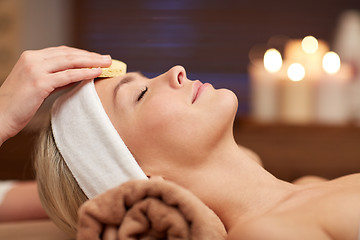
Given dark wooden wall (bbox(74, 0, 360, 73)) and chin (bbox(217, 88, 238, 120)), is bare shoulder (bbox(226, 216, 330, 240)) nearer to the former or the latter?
chin (bbox(217, 88, 238, 120))

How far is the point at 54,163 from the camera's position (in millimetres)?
1300

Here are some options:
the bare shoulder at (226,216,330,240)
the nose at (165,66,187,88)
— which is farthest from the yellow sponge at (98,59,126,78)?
the bare shoulder at (226,216,330,240)

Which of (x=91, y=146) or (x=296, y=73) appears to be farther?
(x=296, y=73)

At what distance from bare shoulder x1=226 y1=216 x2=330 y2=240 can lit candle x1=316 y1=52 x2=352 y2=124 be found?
63.2 inches

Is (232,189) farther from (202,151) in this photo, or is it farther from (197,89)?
(197,89)

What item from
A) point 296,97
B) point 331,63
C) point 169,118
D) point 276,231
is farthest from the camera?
point 296,97

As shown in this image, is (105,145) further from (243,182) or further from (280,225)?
(280,225)

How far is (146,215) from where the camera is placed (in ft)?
3.42

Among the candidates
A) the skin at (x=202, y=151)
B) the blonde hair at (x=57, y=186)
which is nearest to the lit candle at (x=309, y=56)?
the skin at (x=202, y=151)

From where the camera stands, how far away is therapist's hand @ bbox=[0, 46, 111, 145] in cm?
127

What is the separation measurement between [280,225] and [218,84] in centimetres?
212

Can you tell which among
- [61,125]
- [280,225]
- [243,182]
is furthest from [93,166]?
[280,225]

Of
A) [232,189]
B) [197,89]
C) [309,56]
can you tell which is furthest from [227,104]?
[309,56]

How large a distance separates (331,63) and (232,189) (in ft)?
4.68
